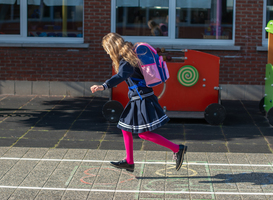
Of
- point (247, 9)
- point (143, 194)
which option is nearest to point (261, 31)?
point (247, 9)

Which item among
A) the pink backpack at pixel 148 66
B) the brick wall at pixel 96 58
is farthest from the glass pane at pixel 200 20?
the pink backpack at pixel 148 66

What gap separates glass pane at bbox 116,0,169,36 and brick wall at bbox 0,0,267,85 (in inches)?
14.7

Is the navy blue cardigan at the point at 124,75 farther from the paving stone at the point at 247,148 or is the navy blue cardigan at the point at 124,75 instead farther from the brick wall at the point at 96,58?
the brick wall at the point at 96,58

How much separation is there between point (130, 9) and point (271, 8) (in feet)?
11.1

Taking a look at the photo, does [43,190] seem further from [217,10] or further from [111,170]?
[217,10]

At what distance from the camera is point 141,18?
10492 millimetres

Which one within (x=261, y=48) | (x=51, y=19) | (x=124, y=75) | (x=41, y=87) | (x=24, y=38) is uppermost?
(x=51, y=19)

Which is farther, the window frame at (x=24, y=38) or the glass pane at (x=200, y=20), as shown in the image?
the window frame at (x=24, y=38)

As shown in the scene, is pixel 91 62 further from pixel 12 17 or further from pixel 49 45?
pixel 12 17

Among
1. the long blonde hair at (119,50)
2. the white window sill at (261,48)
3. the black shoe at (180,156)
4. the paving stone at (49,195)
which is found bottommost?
the paving stone at (49,195)

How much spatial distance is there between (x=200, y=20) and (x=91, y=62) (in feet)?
9.32

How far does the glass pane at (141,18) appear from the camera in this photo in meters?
10.4

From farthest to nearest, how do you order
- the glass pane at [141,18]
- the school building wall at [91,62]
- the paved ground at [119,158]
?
the glass pane at [141,18]
the school building wall at [91,62]
the paved ground at [119,158]

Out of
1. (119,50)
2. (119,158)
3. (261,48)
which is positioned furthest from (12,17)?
(119,50)
